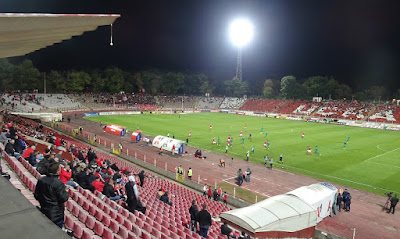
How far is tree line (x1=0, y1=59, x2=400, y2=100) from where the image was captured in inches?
3250

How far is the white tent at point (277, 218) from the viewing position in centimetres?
1208

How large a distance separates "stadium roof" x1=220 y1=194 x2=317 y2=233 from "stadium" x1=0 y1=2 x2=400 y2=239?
A: 49mm

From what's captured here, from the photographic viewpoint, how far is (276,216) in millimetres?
12641

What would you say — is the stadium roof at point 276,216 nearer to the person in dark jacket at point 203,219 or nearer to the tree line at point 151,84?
the person in dark jacket at point 203,219

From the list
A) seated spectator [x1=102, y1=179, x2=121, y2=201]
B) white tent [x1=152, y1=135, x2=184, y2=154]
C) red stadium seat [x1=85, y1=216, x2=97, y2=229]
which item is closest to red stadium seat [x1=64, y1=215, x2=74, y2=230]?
red stadium seat [x1=85, y1=216, x2=97, y2=229]

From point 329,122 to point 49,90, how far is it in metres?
82.1

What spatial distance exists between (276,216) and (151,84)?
10562 centimetres

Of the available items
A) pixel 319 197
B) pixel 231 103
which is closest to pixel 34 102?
pixel 231 103

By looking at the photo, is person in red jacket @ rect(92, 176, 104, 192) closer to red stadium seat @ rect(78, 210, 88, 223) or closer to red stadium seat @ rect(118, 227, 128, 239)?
red stadium seat @ rect(78, 210, 88, 223)

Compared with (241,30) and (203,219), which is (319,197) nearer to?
(203,219)

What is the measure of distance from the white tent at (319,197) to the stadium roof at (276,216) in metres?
1.09

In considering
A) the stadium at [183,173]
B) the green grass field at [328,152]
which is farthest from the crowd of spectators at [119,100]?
the green grass field at [328,152]

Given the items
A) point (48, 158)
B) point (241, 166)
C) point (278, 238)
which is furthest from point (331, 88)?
point (48, 158)

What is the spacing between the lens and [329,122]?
6775 cm
